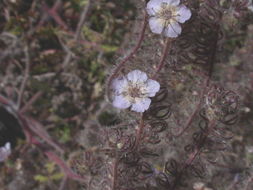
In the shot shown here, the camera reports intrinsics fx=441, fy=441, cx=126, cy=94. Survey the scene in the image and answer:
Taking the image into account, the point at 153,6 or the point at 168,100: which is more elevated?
→ the point at 153,6

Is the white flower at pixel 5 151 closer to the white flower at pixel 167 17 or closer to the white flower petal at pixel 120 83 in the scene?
the white flower petal at pixel 120 83

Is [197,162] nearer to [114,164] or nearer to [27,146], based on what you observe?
[114,164]

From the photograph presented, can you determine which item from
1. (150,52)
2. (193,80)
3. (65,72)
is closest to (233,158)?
(193,80)

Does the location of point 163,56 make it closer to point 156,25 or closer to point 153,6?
point 156,25

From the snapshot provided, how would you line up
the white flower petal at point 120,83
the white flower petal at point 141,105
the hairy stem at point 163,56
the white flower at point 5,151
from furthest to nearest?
1. the white flower at point 5,151
2. the white flower petal at point 120,83
3. the hairy stem at point 163,56
4. the white flower petal at point 141,105

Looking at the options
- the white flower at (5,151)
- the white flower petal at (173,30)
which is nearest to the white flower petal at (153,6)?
the white flower petal at (173,30)

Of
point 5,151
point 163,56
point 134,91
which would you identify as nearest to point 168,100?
point 134,91
